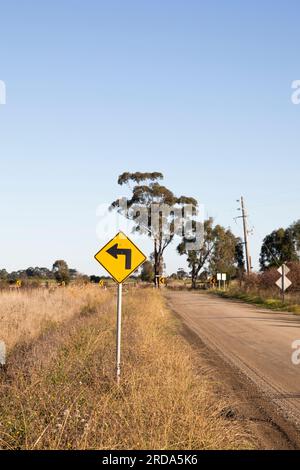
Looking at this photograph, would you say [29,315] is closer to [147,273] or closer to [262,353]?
[262,353]

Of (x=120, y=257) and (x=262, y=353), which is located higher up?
(x=120, y=257)

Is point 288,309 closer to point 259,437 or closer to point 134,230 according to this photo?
point 259,437

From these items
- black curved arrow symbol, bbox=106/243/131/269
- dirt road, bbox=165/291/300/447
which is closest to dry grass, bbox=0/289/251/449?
dirt road, bbox=165/291/300/447

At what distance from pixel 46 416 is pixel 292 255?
75.3 meters

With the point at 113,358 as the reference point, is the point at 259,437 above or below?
below

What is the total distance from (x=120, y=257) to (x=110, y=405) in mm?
3991

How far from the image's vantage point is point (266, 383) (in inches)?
424

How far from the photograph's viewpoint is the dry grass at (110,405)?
6.18 meters

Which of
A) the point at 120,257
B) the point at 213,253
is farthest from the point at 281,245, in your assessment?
the point at 120,257

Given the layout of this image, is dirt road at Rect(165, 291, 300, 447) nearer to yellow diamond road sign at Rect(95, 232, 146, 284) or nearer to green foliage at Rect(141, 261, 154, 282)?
yellow diamond road sign at Rect(95, 232, 146, 284)

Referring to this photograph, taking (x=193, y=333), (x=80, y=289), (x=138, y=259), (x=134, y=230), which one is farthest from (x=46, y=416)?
(x=134, y=230)

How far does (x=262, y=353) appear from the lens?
14523mm

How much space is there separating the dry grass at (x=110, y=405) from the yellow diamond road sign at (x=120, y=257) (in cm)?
144
